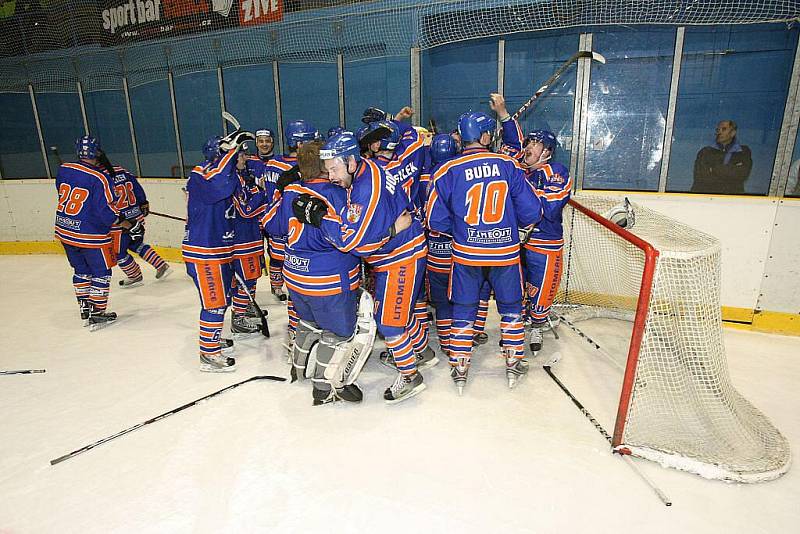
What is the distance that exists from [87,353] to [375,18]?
4498mm

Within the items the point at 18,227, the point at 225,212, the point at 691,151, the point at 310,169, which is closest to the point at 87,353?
the point at 225,212

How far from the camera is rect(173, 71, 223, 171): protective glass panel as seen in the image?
22.9 ft

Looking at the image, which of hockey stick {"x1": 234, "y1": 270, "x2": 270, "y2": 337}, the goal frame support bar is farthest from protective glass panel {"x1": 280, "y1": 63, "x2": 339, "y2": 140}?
the goal frame support bar

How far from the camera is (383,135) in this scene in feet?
8.93

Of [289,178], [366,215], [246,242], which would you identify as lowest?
[246,242]

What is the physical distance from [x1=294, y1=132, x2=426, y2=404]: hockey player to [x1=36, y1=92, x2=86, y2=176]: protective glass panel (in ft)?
26.4

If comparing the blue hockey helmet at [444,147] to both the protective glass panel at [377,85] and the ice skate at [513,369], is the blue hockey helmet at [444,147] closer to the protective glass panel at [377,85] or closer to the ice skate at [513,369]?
the ice skate at [513,369]

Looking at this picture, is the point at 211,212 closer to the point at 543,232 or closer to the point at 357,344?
the point at 357,344

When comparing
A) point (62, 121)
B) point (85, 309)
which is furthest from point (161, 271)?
point (62, 121)

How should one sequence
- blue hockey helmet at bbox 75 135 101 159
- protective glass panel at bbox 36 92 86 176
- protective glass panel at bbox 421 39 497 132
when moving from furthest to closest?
protective glass panel at bbox 36 92 86 176 < protective glass panel at bbox 421 39 497 132 < blue hockey helmet at bbox 75 135 101 159

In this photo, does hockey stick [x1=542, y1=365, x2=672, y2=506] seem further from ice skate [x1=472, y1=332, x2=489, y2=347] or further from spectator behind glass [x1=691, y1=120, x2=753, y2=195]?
spectator behind glass [x1=691, y1=120, x2=753, y2=195]

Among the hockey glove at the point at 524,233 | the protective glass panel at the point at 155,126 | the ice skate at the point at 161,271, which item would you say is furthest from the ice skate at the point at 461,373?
the protective glass panel at the point at 155,126

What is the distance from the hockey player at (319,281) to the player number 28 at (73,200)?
6.68 ft

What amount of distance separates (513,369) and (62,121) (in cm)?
912
